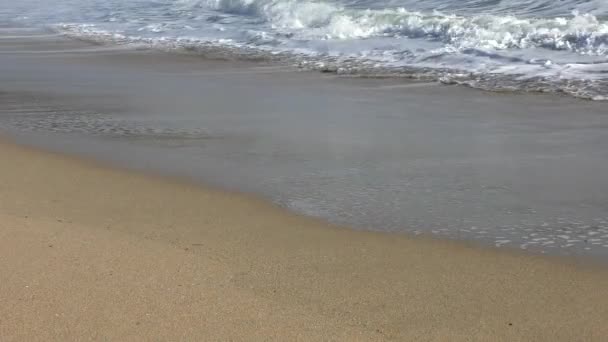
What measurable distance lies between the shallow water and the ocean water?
824 millimetres

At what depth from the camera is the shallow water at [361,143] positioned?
4281mm

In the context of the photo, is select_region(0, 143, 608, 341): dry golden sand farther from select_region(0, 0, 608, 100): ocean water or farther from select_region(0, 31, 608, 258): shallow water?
select_region(0, 0, 608, 100): ocean water

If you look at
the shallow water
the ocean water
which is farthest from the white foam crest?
the shallow water

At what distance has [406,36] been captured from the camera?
12070 mm

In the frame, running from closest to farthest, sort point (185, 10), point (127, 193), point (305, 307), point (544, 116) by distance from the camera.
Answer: point (305, 307) < point (127, 193) < point (544, 116) < point (185, 10)

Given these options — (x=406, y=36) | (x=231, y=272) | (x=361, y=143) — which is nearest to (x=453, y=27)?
(x=406, y=36)

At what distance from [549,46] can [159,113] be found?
5.12 meters

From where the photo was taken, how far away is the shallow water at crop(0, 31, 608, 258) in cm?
428

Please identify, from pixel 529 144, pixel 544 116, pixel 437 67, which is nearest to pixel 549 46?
pixel 437 67

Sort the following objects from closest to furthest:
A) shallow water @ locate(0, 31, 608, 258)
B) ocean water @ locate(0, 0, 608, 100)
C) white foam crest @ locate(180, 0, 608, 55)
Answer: shallow water @ locate(0, 31, 608, 258) → ocean water @ locate(0, 0, 608, 100) → white foam crest @ locate(180, 0, 608, 55)

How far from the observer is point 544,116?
6.70m

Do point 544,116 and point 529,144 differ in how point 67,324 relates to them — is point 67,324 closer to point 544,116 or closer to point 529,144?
point 529,144

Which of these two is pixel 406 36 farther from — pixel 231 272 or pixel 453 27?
pixel 231 272

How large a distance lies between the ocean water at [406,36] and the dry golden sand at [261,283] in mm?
4319
